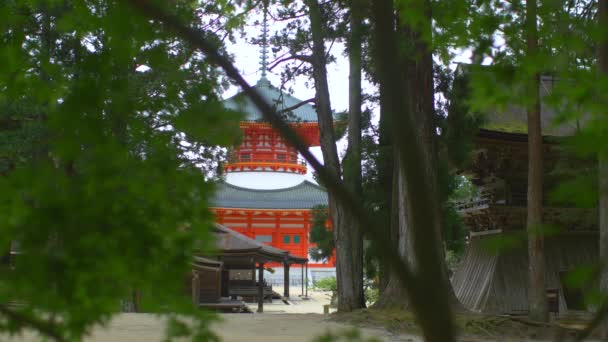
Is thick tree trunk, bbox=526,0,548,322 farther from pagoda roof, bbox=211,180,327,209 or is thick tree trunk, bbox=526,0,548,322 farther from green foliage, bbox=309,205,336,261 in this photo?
pagoda roof, bbox=211,180,327,209

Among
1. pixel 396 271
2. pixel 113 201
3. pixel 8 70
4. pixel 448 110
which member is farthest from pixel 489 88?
pixel 448 110

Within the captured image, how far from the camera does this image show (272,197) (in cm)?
3195

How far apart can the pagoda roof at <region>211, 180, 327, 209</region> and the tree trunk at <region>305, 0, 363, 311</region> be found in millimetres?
18328

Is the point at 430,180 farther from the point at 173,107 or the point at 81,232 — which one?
the point at 81,232

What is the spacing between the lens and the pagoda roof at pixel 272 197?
30.6 meters

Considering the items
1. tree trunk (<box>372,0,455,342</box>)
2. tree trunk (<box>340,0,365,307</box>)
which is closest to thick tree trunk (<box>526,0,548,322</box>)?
tree trunk (<box>340,0,365,307</box>)

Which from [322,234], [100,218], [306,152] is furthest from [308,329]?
[306,152]

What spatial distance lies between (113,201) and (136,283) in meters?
0.19

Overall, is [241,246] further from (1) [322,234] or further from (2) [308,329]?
(2) [308,329]

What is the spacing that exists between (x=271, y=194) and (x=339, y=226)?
2084 centimetres

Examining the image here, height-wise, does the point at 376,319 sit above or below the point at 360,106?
below

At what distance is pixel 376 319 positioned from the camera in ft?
30.1

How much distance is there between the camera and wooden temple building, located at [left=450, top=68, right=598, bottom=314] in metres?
14.1

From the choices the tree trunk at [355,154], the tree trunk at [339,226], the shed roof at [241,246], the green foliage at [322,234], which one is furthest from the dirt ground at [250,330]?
the shed roof at [241,246]
